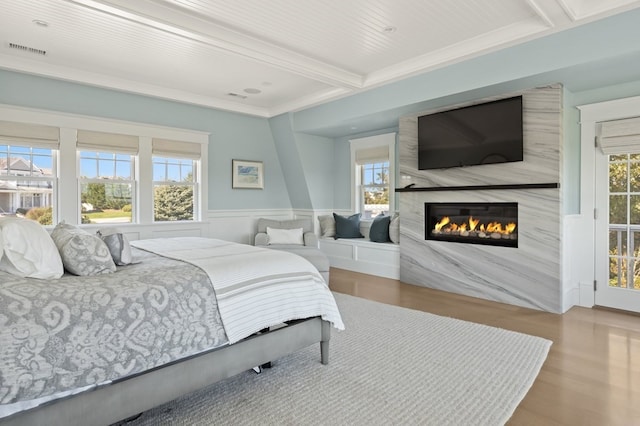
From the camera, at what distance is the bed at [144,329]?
1.42m

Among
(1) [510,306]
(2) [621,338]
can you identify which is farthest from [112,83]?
(2) [621,338]

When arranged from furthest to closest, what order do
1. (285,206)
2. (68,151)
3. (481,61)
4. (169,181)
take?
(285,206) < (169,181) < (68,151) < (481,61)

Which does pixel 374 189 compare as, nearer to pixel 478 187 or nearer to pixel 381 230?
pixel 381 230

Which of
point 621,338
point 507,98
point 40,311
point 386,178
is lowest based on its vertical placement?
point 621,338

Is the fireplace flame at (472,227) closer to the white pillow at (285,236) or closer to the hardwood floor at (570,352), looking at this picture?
the hardwood floor at (570,352)

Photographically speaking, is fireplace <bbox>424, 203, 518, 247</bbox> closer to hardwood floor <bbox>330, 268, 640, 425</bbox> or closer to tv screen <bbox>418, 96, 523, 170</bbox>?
tv screen <bbox>418, 96, 523, 170</bbox>

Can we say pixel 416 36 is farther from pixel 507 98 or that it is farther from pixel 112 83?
pixel 112 83

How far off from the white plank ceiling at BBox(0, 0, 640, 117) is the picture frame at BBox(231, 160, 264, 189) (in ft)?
5.18

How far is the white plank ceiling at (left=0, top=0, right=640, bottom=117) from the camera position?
3.01 meters

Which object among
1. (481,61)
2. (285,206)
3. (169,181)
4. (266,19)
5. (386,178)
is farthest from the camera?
(285,206)

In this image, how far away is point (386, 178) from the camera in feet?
20.3

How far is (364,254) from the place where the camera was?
5.84 meters

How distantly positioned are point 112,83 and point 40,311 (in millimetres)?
4060

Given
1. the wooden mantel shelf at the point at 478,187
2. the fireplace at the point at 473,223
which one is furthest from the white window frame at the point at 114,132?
the fireplace at the point at 473,223
